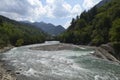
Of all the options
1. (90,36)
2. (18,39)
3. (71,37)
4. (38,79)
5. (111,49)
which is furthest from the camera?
(71,37)

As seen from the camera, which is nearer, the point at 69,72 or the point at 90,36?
the point at 69,72

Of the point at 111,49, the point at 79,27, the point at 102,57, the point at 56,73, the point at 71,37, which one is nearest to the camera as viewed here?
the point at 56,73

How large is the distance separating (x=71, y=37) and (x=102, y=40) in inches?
1898

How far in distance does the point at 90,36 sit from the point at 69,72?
93.8 metres

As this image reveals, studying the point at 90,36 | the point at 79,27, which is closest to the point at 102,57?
the point at 90,36

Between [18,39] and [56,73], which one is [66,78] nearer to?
[56,73]

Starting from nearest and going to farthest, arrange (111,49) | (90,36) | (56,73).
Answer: (56,73)
(111,49)
(90,36)

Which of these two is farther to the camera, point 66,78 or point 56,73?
point 56,73

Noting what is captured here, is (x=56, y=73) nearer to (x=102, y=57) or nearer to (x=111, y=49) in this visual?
(x=102, y=57)

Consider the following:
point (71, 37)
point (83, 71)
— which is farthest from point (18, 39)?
point (83, 71)

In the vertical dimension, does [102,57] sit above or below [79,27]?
below

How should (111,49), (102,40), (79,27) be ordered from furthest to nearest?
(79,27)
(102,40)
(111,49)

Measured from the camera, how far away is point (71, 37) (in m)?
156

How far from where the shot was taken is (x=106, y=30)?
4476 inches
